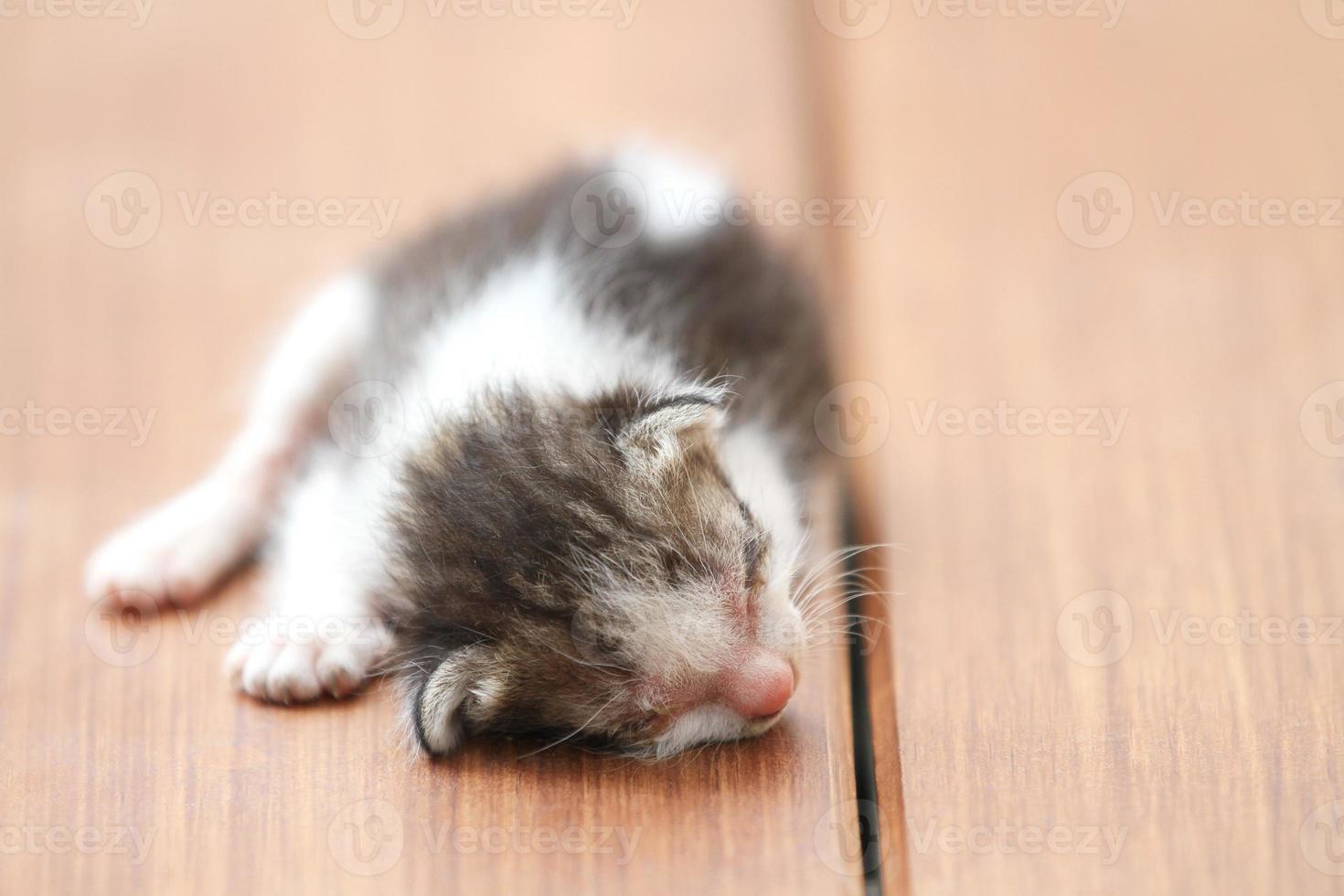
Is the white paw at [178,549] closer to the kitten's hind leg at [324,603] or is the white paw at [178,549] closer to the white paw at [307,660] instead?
the kitten's hind leg at [324,603]

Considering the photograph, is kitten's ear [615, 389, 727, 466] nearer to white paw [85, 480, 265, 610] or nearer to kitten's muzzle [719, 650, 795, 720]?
kitten's muzzle [719, 650, 795, 720]

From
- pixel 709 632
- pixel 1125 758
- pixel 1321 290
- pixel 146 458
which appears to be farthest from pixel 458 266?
pixel 1321 290

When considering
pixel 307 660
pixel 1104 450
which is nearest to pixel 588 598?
pixel 307 660

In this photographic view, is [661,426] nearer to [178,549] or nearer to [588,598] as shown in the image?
[588,598]

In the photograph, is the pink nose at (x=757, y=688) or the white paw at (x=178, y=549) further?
the white paw at (x=178, y=549)

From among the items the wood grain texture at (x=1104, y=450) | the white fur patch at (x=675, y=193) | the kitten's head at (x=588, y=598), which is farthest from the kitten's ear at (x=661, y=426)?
the white fur patch at (x=675, y=193)

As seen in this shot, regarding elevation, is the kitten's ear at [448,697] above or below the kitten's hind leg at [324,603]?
below
